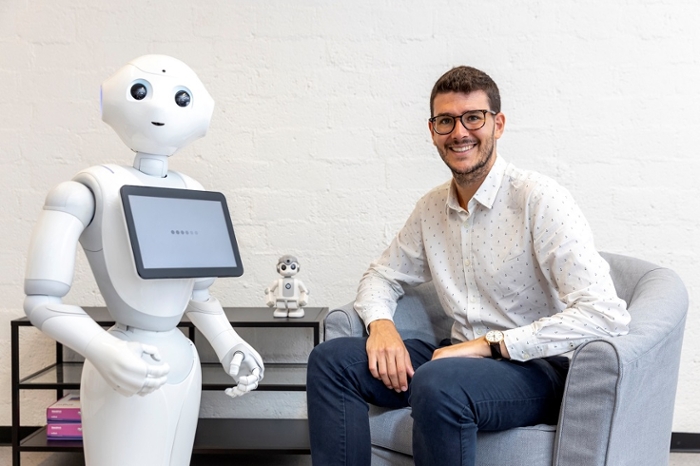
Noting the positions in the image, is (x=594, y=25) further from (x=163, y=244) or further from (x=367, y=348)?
(x=163, y=244)

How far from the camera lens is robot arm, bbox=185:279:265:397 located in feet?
5.20

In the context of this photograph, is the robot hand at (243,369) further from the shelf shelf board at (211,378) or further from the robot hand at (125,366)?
the shelf shelf board at (211,378)

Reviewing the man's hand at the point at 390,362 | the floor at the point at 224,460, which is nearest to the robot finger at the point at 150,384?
the man's hand at the point at 390,362

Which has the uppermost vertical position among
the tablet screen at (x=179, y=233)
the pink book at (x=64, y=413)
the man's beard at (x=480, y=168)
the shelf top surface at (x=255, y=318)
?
the man's beard at (x=480, y=168)

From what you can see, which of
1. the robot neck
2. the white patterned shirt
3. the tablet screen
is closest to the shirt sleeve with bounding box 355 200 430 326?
the white patterned shirt

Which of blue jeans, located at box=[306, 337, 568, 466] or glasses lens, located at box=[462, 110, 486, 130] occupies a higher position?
glasses lens, located at box=[462, 110, 486, 130]

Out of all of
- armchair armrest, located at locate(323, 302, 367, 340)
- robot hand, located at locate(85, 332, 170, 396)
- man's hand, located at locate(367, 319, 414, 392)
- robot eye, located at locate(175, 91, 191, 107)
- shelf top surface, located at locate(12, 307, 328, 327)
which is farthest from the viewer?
shelf top surface, located at locate(12, 307, 328, 327)

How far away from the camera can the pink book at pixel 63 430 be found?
251 cm

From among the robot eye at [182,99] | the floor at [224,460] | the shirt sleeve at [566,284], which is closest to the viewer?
the robot eye at [182,99]

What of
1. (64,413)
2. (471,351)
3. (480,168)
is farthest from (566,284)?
(64,413)

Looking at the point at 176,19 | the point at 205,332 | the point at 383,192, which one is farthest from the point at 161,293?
the point at 176,19

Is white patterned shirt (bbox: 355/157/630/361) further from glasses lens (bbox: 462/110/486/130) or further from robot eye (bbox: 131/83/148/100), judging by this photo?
robot eye (bbox: 131/83/148/100)

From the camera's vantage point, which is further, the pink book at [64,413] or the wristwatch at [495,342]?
the pink book at [64,413]

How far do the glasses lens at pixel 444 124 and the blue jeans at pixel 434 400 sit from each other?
25.6 inches
